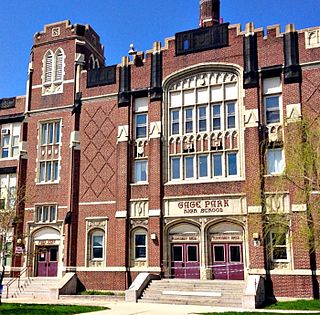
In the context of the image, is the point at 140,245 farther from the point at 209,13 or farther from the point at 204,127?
the point at 209,13

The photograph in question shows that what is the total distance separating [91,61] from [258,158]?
50.5 ft

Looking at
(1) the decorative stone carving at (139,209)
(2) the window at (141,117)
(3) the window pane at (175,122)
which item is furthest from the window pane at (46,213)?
(3) the window pane at (175,122)

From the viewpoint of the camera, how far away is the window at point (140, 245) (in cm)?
2859

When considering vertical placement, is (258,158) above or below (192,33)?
below

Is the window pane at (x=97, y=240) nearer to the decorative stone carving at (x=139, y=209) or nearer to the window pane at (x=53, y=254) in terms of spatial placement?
the decorative stone carving at (x=139, y=209)

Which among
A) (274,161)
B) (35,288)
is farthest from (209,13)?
(35,288)

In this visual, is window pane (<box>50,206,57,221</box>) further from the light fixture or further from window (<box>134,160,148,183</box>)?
A: the light fixture

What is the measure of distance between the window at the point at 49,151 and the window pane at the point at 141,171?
588cm

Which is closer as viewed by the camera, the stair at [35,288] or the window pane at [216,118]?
the stair at [35,288]

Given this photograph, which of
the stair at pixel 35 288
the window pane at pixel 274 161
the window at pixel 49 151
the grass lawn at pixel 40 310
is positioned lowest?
the grass lawn at pixel 40 310

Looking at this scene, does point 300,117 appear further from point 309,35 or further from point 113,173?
point 113,173

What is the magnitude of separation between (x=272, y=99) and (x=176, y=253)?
1059 cm

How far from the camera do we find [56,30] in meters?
34.6

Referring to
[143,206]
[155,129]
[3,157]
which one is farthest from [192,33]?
[3,157]
